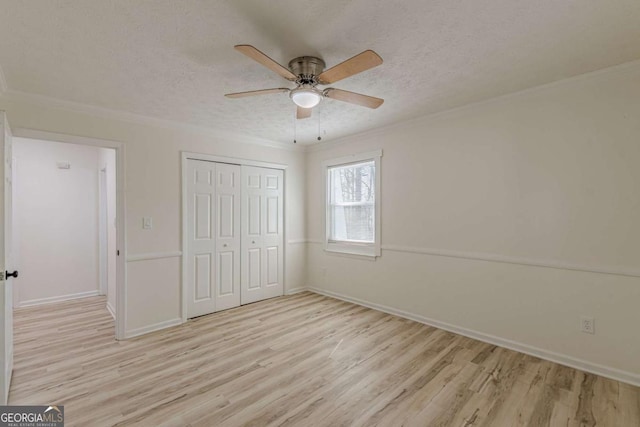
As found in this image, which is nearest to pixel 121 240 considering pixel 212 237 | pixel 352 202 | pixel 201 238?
pixel 201 238

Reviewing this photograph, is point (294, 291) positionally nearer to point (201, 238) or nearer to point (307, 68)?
point (201, 238)

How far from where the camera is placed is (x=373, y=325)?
3.49 metres

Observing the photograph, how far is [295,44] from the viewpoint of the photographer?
1.96m

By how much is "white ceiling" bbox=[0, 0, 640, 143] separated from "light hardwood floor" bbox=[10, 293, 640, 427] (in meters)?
2.51

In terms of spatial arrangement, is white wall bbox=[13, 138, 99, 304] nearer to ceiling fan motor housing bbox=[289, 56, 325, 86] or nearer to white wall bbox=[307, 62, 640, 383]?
ceiling fan motor housing bbox=[289, 56, 325, 86]

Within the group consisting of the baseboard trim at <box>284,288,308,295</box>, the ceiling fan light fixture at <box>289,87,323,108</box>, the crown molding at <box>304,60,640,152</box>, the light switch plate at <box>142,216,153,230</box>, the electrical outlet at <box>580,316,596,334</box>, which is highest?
the crown molding at <box>304,60,640,152</box>

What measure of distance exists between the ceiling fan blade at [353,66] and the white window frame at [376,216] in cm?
210

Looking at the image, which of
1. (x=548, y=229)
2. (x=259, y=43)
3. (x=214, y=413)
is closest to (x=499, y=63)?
(x=548, y=229)

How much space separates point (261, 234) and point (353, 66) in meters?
3.20

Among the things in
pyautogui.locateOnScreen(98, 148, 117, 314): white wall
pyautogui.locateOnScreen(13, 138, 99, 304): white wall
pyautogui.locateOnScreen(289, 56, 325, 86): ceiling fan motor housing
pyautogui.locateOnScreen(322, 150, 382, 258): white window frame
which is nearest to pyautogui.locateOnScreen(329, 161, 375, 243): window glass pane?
pyautogui.locateOnScreen(322, 150, 382, 258): white window frame

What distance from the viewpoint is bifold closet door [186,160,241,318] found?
12.4ft

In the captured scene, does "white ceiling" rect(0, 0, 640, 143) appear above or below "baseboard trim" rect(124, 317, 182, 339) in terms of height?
above

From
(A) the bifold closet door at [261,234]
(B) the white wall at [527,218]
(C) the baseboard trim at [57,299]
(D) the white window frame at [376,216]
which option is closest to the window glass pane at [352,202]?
(D) the white window frame at [376,216]

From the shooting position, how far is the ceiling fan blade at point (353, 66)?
1.66 m
